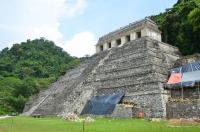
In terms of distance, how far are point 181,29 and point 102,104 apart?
13.1 m

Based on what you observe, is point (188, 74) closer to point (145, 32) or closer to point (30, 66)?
point (145, 32)

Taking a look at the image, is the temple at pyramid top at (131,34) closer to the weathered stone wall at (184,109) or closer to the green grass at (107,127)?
the weathered stone wall at (184,109)

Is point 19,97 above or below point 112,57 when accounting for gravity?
below

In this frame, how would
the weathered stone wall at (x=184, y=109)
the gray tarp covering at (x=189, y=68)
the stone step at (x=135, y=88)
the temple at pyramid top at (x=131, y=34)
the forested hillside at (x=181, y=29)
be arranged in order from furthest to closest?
the temple at pyramid top at (x=131, y=34) → the forested hillside at (x=181, y=29) → the gray tarp covering at (x=189, y=68) → the stone step at (x=135, y=88) → the weathered stone wall at (x=184, y=109)

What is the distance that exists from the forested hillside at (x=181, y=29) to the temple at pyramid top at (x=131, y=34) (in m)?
1.82

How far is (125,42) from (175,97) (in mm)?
12218

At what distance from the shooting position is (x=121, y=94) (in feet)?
91.9

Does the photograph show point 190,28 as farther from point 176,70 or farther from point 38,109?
point 38,109

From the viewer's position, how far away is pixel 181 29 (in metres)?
36.1

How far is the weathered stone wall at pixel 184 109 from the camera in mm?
22334

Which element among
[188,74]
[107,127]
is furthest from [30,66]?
[107,127]

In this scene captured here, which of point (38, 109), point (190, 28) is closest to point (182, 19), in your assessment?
point (190, 28)

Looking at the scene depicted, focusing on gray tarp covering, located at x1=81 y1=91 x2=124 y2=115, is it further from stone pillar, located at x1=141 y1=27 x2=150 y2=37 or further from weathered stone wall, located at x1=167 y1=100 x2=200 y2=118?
stone pillar, located at x1=141 y1=27 x2=150 y2=37

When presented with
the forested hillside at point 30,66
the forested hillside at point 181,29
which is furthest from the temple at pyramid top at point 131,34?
the forested hillside at point 30,66
